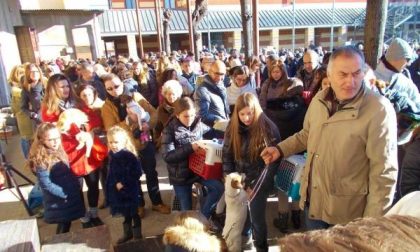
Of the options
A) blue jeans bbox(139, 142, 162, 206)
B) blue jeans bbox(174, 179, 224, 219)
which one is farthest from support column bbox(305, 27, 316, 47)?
blue jeans bbox(174, 179, 224, 219)

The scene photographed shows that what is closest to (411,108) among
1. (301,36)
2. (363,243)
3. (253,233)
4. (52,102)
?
(253,233)

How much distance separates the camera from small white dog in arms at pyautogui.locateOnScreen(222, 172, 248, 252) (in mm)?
2877

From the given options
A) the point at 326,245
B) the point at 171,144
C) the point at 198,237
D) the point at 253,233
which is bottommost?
the point at 253,233

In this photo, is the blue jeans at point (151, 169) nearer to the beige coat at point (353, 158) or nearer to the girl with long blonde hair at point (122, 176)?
the girl with long blonde hair at point (122, 176)

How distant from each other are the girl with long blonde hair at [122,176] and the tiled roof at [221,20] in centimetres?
2952

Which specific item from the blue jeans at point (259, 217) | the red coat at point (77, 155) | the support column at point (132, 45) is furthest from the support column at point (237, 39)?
A: the blue jeans at point (259, 217)

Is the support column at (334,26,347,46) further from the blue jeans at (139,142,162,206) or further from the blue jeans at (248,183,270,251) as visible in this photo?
the blue jeans at (248,183,270,251)

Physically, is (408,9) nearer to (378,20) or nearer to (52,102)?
(378,20)

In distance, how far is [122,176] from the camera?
11.6ft

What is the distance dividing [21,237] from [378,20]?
456 cm

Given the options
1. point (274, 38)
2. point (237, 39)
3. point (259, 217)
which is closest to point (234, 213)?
point (259, 217)

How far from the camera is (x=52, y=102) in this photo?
407 cm

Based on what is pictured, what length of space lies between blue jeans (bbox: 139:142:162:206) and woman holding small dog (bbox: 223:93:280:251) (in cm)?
150

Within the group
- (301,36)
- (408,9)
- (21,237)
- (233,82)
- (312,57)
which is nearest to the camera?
(21,237)
